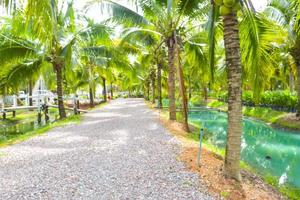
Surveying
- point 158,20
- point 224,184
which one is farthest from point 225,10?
point 158,20

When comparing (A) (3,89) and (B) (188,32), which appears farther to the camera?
(A) (3,89)

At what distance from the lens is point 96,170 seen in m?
6.74

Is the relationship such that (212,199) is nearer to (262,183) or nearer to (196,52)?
(262,183)

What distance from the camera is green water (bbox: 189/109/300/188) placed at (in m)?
9.71

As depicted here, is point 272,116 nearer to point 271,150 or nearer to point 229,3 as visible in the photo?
point 271,150

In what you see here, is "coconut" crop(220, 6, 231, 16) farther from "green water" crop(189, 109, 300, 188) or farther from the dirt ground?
"green water" crop(189, 109, 300, 188)

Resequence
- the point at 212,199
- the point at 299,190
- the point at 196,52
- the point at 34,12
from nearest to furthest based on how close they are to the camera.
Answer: the point at 34,12 < the point at 212,199 < the point at 299,190 < the point at 196,52

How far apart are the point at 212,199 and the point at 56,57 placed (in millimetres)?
13332

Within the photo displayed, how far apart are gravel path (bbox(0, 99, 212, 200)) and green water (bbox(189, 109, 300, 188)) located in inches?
119

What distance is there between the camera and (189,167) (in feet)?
23.1

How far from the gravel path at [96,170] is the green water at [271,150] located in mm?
3029

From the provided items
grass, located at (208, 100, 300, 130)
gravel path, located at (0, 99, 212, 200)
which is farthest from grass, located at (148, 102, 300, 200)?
gravel path, located at (0, 99, 212, 200)

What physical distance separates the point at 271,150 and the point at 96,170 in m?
8.64

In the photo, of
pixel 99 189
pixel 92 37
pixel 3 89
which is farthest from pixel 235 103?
pixel 3 89
